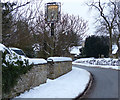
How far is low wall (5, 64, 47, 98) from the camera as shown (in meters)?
5.79

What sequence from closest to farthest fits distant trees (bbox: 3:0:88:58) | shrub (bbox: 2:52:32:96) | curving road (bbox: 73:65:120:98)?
shrub (bbox: 2:52:32:96), curving road (bbox: 73:65:120:98), distant trees (bbox: 3:0:88:58)

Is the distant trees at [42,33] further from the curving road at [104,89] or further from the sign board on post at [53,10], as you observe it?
the curving road at [104,89]

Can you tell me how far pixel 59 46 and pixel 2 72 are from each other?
1468 centimetres

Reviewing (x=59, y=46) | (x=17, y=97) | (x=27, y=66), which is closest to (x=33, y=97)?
(x=17, y=97)

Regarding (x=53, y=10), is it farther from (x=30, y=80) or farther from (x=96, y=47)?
(x=96, y=47)

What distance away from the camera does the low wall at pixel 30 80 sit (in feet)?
19.0

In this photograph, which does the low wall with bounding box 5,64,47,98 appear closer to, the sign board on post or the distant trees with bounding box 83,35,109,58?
the sign board on post

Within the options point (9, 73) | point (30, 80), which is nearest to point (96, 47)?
point (30, 80)

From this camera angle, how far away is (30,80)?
6.86 metres

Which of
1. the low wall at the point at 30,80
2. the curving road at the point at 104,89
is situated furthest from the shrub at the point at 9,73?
the curving road at the point at 104,89

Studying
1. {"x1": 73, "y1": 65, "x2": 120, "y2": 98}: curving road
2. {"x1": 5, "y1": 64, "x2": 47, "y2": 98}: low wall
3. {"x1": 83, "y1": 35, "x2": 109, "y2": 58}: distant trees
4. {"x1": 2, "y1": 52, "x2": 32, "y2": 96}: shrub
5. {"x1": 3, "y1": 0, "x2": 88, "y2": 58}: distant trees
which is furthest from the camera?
{"x1": 83, "y1": 35, "x2": 109, "y2": 58}: distant trees

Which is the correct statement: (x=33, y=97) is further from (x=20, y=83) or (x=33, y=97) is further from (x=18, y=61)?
(x=18, y=61)

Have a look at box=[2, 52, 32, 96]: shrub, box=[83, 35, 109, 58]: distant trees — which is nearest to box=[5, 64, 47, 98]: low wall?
box=[2, 52, 32, 96]: shrub

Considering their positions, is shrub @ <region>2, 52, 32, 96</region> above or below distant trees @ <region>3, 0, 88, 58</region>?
below
